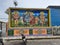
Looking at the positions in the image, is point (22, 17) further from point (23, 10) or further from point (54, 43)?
point (54, 43)

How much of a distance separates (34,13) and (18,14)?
186 cm

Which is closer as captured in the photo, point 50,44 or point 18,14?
point 50,44

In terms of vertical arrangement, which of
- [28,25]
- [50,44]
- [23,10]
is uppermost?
[23,10]

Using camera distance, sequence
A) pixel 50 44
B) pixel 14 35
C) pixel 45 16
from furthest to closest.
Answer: pixel 45 16 → pixel 14 35 → pixel 50 44

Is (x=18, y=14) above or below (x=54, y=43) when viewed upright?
above

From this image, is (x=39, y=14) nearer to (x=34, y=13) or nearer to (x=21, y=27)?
(x=34, y=13)

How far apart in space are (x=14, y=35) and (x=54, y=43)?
6.02 m

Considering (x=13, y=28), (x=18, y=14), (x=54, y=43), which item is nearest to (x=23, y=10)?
(x=18, y=14)

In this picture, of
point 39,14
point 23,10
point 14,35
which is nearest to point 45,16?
point 39,14

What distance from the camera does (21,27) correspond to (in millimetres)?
24797

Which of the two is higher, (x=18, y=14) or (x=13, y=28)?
(x=18, y=14)

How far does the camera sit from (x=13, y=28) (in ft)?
80.0

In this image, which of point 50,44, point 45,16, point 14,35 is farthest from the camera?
point 45,16

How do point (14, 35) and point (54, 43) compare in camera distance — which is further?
point (14, 35)
